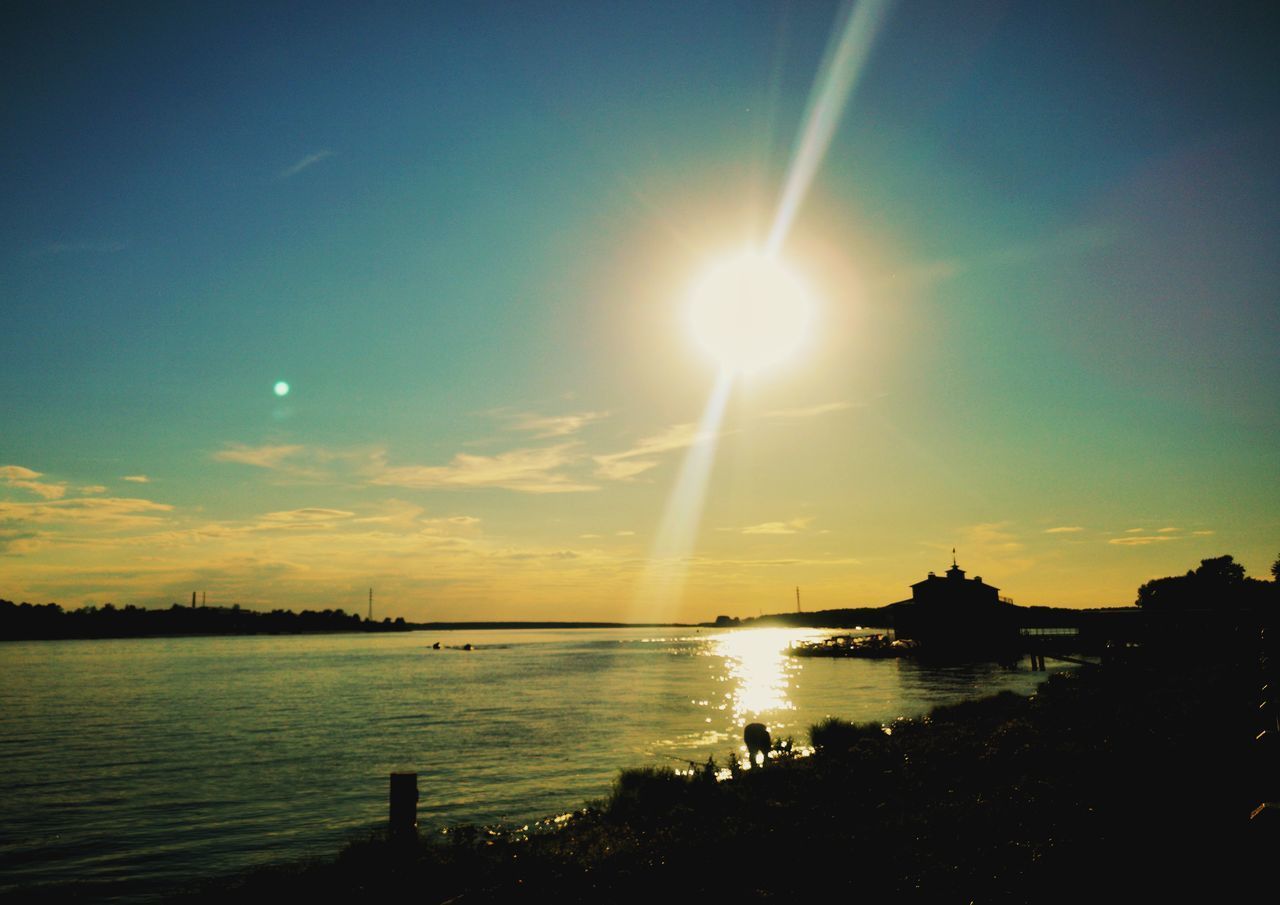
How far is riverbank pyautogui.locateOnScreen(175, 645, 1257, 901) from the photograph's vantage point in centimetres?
924

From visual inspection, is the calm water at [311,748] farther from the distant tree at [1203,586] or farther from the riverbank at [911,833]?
the distant tree at [1203,586]

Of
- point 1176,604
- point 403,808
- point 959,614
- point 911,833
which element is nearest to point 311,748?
point 403,808

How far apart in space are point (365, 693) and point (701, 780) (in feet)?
167

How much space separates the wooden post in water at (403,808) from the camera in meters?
14.6

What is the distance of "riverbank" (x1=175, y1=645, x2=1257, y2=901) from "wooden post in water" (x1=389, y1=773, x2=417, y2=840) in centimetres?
27

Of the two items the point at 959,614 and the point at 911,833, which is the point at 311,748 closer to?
the point at 911,833

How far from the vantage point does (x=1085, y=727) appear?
19688mm

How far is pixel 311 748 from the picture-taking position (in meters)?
34.2

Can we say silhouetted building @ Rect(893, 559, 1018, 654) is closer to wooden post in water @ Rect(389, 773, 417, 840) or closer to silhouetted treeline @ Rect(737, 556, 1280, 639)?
silhouetted treeline @ Rect(737, 556, 1280, 639)

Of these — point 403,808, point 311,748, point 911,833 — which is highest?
point 911,833

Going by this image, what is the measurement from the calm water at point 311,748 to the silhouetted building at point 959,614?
1388cm

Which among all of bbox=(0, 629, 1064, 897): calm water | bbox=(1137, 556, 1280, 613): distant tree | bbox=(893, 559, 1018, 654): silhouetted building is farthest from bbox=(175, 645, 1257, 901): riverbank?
bbox=(1137, 556, 1280, 613): distant tree

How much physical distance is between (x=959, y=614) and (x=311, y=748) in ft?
252

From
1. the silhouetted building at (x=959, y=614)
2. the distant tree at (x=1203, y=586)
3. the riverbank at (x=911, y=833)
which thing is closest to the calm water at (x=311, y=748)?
the riverbank at (x=911, y=833)
